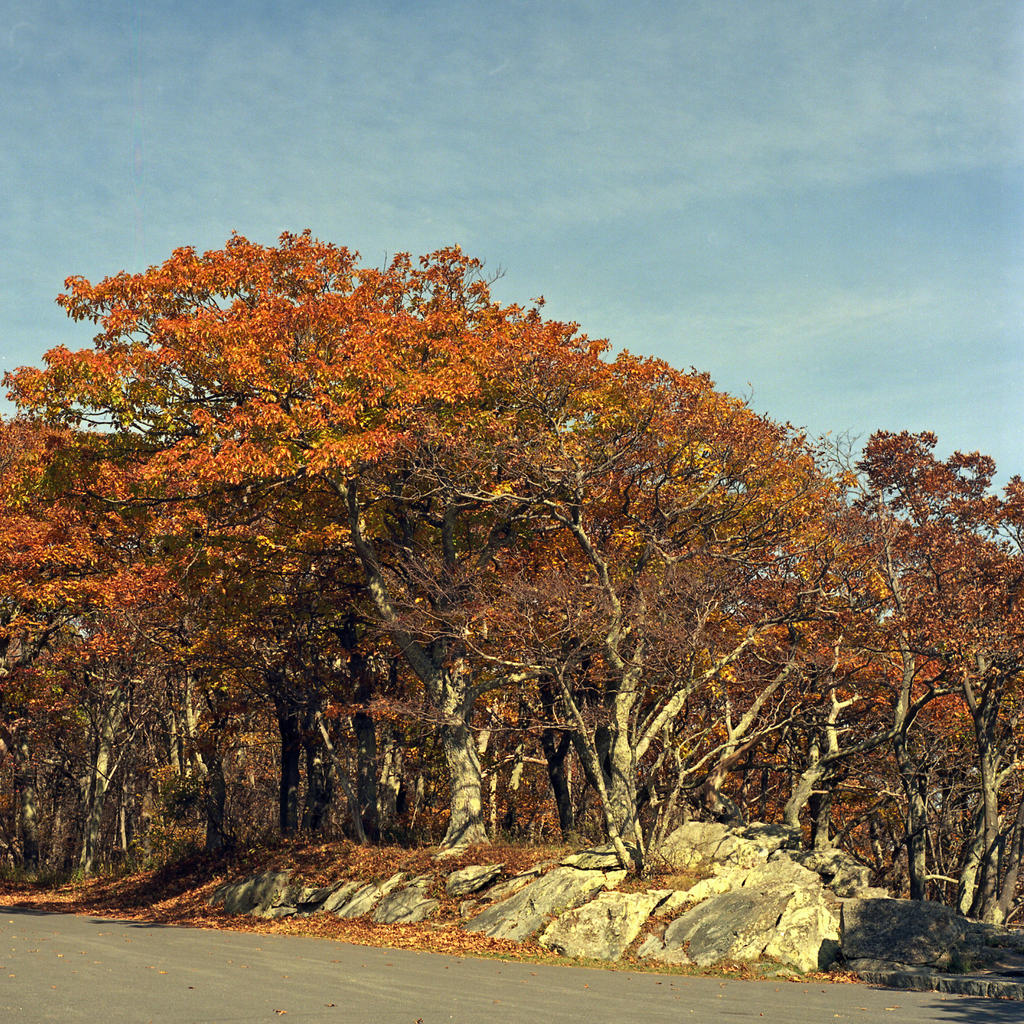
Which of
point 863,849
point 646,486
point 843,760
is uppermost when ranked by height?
point 646,486

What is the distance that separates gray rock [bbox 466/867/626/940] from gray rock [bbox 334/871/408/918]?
3.04m

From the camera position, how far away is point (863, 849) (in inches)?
1718

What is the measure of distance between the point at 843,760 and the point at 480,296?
17419 millimetres

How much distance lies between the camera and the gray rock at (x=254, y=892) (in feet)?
76.5

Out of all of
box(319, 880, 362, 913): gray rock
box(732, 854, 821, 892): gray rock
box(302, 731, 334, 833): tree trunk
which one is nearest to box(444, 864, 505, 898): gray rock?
box(319, 880, 362, 913): gray rock

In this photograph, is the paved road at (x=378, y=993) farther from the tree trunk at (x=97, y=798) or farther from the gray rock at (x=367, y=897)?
the tree trunk at (x=97, y=798)

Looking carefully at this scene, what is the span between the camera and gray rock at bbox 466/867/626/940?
58.4 feet

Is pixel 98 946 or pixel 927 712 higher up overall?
pixel 927 712

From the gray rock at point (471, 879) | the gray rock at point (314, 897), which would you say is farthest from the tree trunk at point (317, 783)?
the gray rock at point (471, 879)

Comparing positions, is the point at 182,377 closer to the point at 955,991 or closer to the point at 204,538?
the point at 204,538

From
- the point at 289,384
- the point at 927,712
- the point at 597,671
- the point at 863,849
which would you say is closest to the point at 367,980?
the point at 597,671

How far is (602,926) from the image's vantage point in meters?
16.8

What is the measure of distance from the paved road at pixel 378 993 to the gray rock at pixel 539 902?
1987mm

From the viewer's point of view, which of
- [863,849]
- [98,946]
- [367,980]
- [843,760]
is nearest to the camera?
[367,980]
